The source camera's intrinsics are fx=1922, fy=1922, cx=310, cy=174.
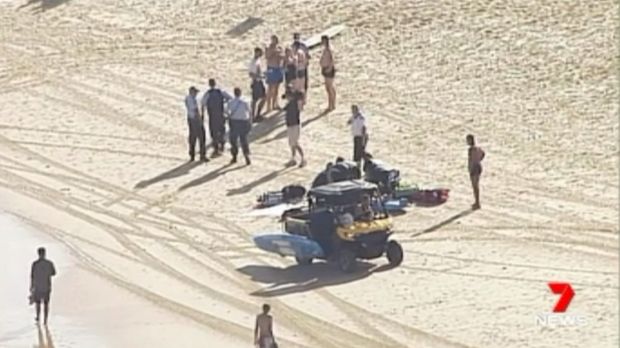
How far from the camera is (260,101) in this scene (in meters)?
33.9

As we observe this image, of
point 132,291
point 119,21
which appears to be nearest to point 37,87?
point 119,21

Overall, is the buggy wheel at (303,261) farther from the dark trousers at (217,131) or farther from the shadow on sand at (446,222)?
the dark trousers at (217,131)

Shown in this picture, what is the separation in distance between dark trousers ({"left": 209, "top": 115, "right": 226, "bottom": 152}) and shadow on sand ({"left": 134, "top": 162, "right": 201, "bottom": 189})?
583 millimetres

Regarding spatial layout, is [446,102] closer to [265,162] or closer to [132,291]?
[265,162]

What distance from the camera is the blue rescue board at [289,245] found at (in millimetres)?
25469

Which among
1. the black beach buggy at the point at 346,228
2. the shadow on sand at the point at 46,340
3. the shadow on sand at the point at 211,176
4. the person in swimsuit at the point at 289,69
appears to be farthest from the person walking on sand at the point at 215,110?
the shadow on sand at the point at 46,340

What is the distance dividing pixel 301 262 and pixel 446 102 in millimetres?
8211

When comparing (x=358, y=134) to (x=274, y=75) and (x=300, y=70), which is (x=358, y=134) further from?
(x=274, y=75)

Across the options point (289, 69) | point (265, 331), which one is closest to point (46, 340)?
point (265, 331)

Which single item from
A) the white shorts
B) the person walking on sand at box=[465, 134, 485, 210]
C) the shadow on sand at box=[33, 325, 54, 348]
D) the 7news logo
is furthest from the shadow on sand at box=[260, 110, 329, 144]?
the 7news logo

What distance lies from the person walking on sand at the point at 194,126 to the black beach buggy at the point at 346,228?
6204 mm

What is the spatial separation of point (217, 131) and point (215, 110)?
423 millimetres

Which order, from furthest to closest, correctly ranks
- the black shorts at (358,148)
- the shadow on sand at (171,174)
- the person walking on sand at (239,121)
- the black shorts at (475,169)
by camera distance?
the person walking on sand at (239,121), the shadow on sand at (171,174), the black shorts at (358,148), the black shorts at (475,169)

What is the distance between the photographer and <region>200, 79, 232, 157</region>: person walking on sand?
31.6 meters
